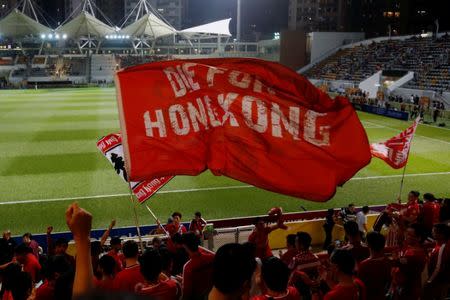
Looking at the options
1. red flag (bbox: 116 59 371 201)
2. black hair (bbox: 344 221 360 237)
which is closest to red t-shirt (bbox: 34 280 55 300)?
red flag (bbox: 116 59 371 201)

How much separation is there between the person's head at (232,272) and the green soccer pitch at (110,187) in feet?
32.7

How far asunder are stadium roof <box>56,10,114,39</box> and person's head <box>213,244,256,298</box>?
89532 millimetres

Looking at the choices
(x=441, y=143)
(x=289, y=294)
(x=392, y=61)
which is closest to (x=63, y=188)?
(x=289, y=294)

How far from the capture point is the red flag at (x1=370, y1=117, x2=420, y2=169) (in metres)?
10.4

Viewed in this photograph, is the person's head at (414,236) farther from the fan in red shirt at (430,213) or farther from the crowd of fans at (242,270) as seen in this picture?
the fan in red shirt at (430,213)

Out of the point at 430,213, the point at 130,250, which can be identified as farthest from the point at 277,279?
the point at 430,213

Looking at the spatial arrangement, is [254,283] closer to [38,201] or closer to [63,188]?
[38,201]

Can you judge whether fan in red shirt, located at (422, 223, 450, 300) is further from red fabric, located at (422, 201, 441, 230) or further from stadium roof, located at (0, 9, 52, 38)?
stadium roof, located at (0, 9, 52, 38)

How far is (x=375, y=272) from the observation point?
518 cm

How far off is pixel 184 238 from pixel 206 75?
6.72 ft

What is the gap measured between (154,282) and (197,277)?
2.92 ft

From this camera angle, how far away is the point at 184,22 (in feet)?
515

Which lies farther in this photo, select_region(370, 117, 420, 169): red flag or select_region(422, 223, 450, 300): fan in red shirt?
select_region(370, 117, 420, 169): red flag

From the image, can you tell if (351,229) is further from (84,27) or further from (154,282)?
(84,27)
